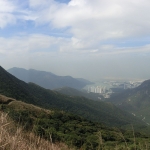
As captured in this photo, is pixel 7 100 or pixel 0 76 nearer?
pixel 7 100

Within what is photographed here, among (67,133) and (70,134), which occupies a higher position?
(70,134)

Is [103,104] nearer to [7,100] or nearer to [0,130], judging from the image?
[7,100]

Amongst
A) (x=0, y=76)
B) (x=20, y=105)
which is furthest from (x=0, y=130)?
(x=0, y=76)

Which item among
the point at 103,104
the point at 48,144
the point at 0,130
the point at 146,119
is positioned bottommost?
the point at 146,119

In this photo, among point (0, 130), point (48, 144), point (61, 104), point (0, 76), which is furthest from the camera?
point (61, 104)

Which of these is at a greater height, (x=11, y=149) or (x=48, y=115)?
(x=11, y=149)

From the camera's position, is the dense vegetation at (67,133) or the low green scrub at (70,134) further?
the dense vegetation at (67,133)

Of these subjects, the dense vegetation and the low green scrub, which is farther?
the dense vegetation

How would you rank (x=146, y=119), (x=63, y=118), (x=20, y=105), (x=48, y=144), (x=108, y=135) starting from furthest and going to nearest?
(x=146, y=119)
(x=63, y=118)
(x=20, y=105)
(x=108, y=135)
(x=48, y=144)

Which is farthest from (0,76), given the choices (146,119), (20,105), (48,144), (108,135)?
(146,119)

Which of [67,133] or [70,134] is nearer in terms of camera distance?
[70,134]
